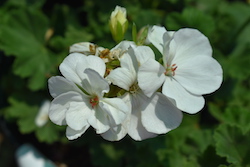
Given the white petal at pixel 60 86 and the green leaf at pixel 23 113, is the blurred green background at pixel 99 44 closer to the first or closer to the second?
the green leaf at pixel 23 113

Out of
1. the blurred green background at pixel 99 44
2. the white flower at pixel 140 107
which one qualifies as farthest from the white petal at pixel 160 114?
the blurred green background at pixel 99 44

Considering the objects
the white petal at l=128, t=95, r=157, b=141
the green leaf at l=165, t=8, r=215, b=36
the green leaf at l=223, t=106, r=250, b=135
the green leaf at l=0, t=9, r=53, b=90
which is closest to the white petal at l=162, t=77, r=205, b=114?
the white petal at l=128, t=95, r=157, b=141

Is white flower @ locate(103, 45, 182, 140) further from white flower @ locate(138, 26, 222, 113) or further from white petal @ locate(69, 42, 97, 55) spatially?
white petal @ locate(69, 42, 97, 55)

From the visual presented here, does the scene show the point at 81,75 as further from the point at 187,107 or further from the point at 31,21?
the point at 31,21

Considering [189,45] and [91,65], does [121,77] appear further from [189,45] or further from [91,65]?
[189,45]

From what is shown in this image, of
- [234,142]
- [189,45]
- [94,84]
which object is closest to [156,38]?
[189,45]

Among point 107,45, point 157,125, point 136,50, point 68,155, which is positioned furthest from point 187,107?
point 68,155

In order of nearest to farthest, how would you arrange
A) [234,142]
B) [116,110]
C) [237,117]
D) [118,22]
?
1. [116,110]
2. [118,22]
3. [234,142]
4. [237,117]
